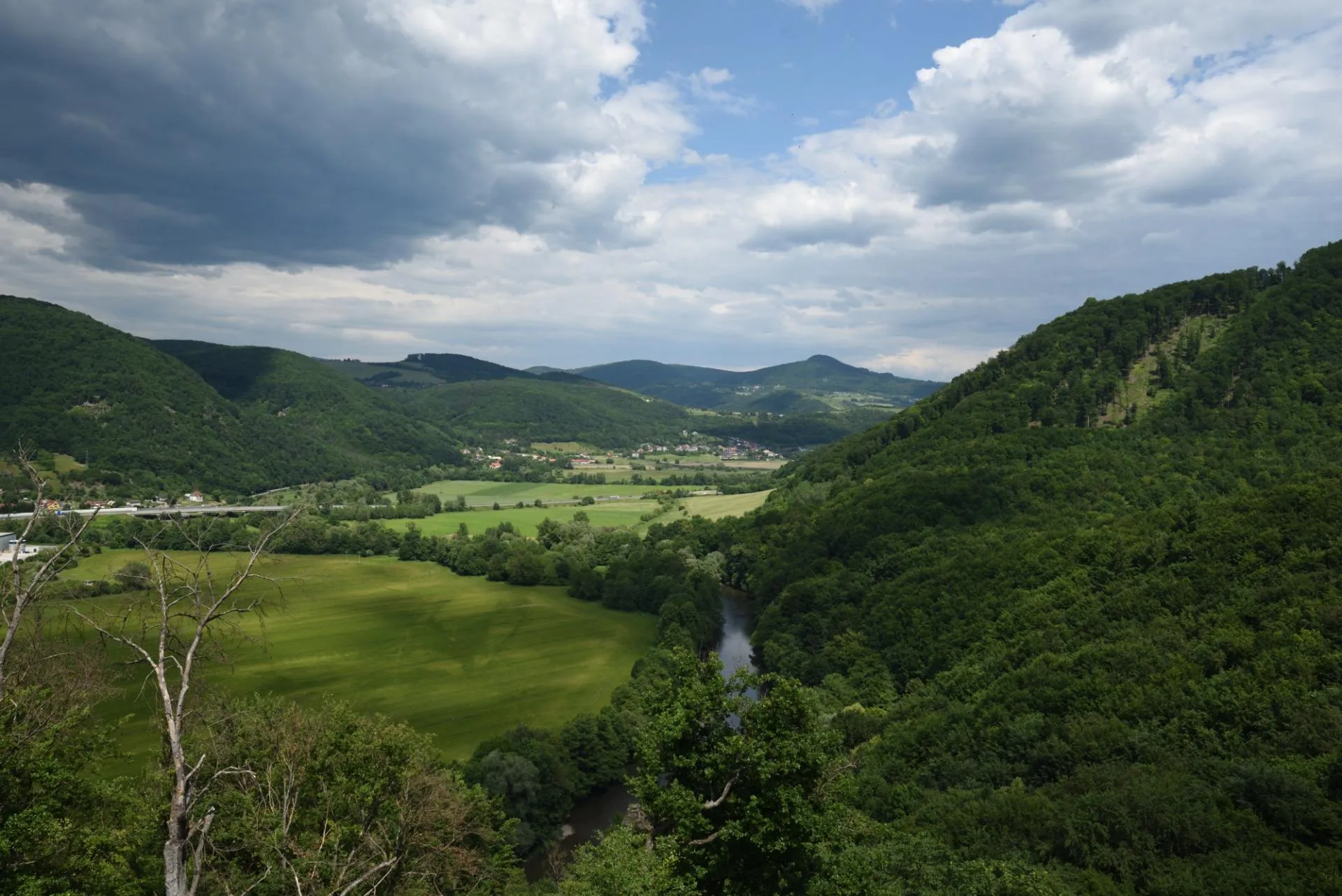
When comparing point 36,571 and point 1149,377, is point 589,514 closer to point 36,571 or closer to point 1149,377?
point 1149,377

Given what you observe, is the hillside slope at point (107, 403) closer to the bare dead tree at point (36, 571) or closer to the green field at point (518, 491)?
the green field at point (518, 491)

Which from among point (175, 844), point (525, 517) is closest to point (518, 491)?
point (525, 517)

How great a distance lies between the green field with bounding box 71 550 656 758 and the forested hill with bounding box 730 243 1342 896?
743 inches

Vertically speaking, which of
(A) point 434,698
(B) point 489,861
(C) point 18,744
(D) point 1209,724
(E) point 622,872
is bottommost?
(A) point 434,698

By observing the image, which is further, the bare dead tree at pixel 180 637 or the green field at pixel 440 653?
the green field at pixel 440 653

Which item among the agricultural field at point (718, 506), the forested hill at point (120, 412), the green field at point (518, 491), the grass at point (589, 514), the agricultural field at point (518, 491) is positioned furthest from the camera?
the green field at point (518, 491)

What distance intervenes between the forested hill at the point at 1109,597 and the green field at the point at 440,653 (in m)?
18.9

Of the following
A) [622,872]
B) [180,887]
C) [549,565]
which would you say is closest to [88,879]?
[180,887]

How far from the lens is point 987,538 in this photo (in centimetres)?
6450

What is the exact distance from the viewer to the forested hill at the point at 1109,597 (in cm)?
2414

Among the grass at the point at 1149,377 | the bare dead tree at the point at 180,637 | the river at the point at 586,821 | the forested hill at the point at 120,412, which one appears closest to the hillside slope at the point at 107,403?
the forested hill at the point at 120,412

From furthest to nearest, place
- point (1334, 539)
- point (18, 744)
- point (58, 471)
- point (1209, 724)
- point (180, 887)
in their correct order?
point (58, 471), point (1334, 539), point (1209, 724), point (18, 744), point (180, 887)

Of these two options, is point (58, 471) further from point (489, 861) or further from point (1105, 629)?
point (1105, 629)

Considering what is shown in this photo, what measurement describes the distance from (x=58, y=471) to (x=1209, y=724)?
6435 inches
